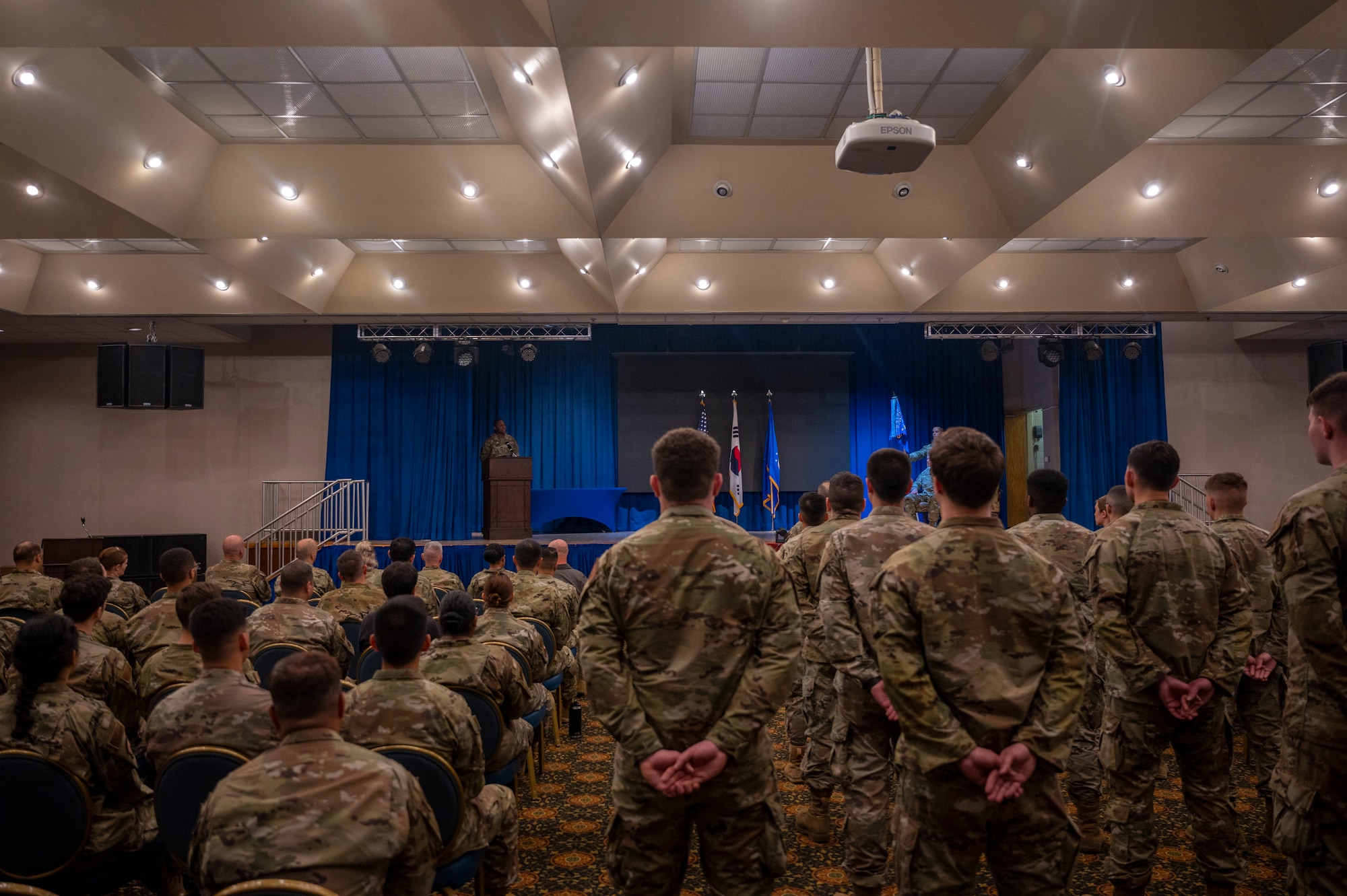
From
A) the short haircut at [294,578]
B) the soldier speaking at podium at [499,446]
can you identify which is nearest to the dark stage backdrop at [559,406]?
the soldier speaking at podium at [499,446]

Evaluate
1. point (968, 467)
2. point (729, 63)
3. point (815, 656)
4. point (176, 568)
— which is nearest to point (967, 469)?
point (968, 467)

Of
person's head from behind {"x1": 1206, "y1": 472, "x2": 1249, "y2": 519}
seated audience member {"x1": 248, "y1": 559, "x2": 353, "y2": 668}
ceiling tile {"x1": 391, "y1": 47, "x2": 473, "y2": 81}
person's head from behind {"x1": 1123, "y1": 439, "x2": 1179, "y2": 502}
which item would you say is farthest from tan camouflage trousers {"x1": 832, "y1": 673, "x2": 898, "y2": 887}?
ceiling tile {"x1": 391, "y1": 47, "x2": 473, "y2": 81}

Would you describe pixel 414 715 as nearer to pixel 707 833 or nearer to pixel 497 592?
pixel 707 833

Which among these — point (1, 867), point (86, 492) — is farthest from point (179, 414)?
point (1, 867)

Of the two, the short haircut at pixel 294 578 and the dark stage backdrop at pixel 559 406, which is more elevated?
the dark stage backdrop at pixel 559 406

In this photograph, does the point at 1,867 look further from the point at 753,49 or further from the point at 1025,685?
the point at 753,49

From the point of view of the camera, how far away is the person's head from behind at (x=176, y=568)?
4562 millimetres

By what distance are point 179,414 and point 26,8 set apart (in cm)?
1044

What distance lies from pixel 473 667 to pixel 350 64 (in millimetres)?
5408

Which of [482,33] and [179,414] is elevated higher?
[482,33]

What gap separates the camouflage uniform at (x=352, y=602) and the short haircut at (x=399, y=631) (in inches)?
108

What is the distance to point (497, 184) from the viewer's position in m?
8.35

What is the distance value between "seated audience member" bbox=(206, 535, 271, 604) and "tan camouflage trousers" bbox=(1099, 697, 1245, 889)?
545 centimetres

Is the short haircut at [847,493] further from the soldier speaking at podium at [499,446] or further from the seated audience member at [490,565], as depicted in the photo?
the soldier speaking at podium at [499,446]
